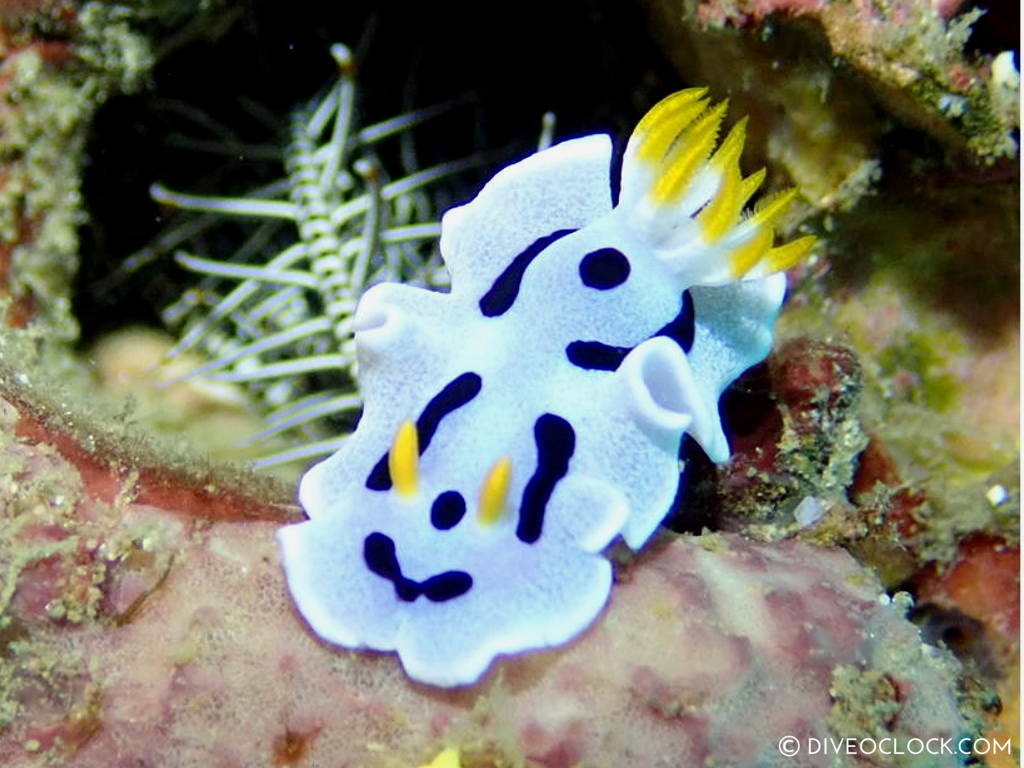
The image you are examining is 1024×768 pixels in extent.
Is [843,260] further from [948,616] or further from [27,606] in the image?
[27,606]

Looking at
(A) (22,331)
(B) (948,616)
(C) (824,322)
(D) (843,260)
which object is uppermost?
(D) (843,260)

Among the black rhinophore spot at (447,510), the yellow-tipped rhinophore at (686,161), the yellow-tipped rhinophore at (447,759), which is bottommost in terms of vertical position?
the yellow-tipped rhinophore at (447,759)

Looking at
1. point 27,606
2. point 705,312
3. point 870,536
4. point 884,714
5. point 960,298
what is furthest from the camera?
point 960,298

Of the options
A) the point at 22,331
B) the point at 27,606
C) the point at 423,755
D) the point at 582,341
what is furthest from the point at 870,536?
the point at 22,331

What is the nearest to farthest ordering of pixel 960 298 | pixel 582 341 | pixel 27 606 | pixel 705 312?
pixel 27 606
pixel 582 341
pixel 705 312
pixel 960 298

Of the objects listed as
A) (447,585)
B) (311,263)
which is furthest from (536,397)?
(311,263)

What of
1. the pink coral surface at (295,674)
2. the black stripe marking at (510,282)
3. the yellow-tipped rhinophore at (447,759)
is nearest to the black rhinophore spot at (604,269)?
the black stripe marking at (510,282)

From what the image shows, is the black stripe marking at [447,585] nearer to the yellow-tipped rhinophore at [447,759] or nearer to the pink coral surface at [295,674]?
the pink coral surface at [295,674]
